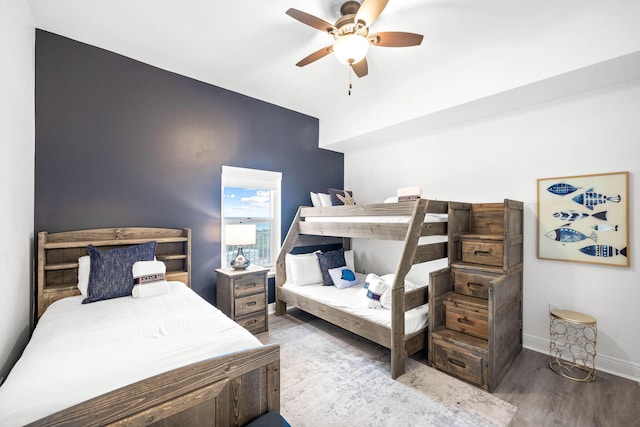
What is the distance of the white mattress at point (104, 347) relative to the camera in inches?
40.8

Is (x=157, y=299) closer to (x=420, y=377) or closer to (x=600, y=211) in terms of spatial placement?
(x=420, y=377)

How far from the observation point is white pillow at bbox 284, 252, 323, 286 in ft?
11.5

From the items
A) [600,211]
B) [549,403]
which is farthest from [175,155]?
[600,211]

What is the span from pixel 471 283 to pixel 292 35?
2685 mm

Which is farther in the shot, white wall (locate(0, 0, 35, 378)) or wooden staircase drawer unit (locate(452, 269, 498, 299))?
wooden staircase drawer unit (locate(452, 269, 498, 299))

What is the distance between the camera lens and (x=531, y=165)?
2756mm

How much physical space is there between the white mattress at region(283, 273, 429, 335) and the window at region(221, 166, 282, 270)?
628 mm

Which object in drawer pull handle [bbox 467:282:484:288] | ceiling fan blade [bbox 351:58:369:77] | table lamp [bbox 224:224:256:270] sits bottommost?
drawer pull handle [bbox 467:282:484:288]

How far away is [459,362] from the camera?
88.5 inches

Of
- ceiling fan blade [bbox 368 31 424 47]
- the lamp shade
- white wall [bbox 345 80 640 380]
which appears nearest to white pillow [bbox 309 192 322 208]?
the lamp shade

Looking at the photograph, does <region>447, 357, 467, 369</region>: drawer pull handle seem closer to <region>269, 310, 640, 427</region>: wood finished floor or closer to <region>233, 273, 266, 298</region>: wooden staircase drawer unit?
<region>269, 310, 640, 427</region>: wood finished floor

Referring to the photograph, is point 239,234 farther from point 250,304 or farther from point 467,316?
point 467,316

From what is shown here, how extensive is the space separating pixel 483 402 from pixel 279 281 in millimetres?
2406

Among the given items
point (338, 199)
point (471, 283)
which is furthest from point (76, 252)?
point (471, 283)
